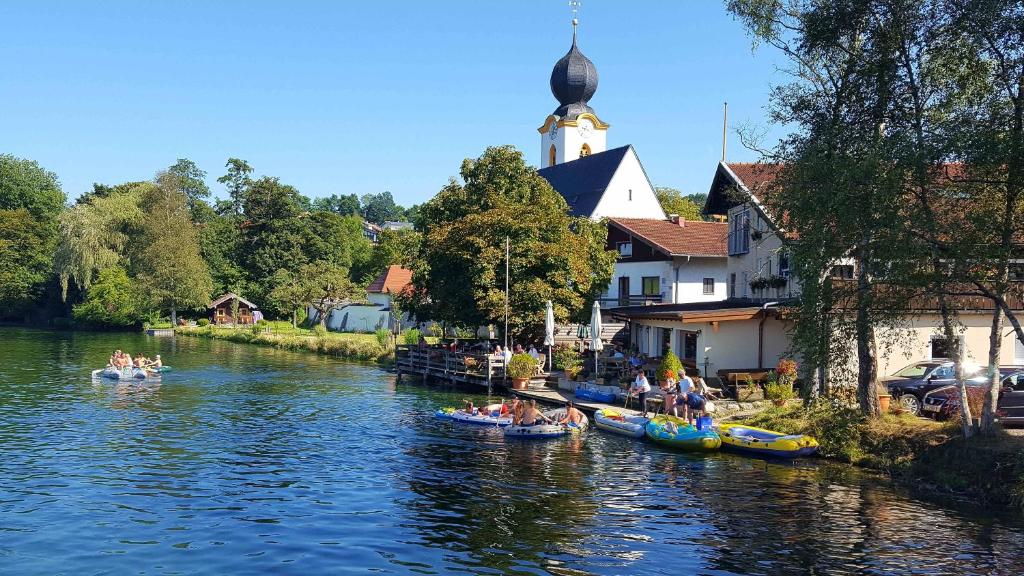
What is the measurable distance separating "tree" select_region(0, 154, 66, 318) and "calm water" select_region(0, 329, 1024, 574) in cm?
7367

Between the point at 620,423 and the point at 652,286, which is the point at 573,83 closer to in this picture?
the point at 652,286

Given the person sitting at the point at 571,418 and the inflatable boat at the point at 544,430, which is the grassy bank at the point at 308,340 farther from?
the person sitting at the point at 571,418

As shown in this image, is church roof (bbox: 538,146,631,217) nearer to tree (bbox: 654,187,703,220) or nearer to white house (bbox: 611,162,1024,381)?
tree (bbox: 654,187,703,220)

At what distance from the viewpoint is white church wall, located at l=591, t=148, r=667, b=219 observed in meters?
76.8

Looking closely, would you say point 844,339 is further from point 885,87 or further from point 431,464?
Answer: point 431,464

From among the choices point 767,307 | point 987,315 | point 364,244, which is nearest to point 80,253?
point 364,244

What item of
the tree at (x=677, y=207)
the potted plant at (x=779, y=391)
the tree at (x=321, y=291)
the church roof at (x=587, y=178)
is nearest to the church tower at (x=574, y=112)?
the church roof at (x=587, y=178)

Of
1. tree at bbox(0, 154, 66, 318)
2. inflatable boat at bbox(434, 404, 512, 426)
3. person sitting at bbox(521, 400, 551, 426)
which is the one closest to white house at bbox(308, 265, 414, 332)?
tree at bbox(0, 154, 66, 318)

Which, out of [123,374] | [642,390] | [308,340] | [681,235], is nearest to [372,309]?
[308,340]

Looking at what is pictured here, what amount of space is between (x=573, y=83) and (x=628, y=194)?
18.4m

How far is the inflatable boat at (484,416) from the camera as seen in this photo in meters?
29.8

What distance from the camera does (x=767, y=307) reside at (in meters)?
32.3

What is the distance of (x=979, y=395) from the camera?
2380 centimetres

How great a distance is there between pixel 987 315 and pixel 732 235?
12.3 metres
